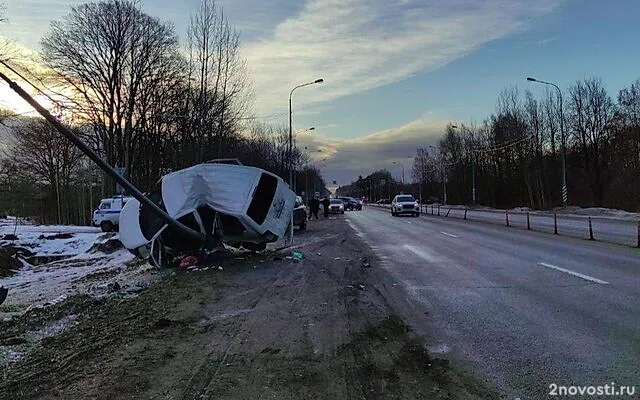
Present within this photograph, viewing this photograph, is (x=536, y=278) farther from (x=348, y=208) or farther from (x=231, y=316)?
(x=348, y=208)

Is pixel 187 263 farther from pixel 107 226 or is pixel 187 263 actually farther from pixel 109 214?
pixel 109 214

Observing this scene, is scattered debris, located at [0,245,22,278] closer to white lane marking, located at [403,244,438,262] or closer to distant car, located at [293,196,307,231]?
distant car, located at [293,196,307,231]

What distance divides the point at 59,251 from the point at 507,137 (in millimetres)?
68437

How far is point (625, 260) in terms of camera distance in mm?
14148

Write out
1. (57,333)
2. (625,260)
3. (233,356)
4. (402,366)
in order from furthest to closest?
(625,260), (57,333), (233,356), (402,366)

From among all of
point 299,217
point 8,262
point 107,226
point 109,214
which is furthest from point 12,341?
point 109,214

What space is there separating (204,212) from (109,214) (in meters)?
28.7

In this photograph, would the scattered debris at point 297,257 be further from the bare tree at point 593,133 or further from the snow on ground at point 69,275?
the bare tree at point 593,133

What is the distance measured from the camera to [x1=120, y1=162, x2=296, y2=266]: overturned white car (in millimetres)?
14516

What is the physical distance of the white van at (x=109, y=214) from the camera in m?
40.4

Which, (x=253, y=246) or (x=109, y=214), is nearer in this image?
(x=253, y=246)

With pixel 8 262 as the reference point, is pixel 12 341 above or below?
above

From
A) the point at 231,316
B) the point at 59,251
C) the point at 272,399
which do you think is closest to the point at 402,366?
the point at 272,399

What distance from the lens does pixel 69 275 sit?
61.2ft
